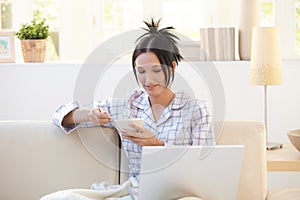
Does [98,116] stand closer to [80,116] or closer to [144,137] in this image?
A: [80,116]

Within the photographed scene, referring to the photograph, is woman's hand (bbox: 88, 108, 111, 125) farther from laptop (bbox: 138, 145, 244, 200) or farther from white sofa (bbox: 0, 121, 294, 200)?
laptop (bbox: 138, 145, 244, 200)

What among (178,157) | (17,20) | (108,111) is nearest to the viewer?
(178,157)

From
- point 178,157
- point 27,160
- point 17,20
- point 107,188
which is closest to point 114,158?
point 107,188

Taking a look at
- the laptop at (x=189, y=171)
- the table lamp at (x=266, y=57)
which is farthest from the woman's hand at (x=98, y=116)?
the table lamp at (x=266, y=57)

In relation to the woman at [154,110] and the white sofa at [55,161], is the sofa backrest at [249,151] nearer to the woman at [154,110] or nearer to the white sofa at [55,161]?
the woman at [154,110]

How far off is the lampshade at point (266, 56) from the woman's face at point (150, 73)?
40.5 inches

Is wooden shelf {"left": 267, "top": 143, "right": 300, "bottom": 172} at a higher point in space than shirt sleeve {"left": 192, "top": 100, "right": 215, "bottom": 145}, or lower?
lower

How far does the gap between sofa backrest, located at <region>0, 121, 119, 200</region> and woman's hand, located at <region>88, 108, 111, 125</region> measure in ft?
0.29

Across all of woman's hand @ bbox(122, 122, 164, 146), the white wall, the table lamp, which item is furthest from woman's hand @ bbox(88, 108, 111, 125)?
the white wall

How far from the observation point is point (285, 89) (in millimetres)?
4020

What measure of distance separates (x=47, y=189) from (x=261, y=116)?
5.88 ft

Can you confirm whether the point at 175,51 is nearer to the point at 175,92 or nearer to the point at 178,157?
the point at 175,92

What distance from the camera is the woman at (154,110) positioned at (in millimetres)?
2531

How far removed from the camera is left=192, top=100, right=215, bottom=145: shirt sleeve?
2.50m
